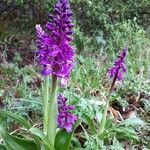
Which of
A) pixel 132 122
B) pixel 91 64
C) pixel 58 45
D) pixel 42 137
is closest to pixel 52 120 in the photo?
pixel 42 137

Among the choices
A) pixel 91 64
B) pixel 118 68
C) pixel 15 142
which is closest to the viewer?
pixel 15 142

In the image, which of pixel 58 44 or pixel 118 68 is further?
pixel 118 68

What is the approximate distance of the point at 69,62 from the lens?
3.15m

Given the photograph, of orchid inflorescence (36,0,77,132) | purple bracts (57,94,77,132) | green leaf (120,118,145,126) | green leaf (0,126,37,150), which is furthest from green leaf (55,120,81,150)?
green leaf (120,118,145,126)

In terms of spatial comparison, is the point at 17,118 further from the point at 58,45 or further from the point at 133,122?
the point at 133,122

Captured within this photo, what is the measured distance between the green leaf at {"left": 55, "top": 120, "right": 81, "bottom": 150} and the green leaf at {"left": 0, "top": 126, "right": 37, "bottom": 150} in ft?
0.67

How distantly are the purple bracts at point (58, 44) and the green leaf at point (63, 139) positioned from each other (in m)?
0.55

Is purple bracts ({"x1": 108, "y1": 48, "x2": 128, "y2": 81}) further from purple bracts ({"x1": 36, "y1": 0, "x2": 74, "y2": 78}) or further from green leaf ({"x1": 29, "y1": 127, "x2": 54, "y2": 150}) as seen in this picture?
green leaf ({"x1": 29, "y1": 127, "x2": 54, "y2": 150})

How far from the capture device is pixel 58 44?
3.12m

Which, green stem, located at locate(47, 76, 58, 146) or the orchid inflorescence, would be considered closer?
the orchid inflorescence

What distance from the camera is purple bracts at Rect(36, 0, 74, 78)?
121 inches

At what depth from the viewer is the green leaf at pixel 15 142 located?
349cm

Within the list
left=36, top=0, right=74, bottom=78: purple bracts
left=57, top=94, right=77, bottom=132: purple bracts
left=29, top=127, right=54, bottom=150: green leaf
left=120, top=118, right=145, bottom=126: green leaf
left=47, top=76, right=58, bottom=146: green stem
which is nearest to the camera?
left=36, top=0, right=74, bottom=78: purple bracts

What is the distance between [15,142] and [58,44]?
916 millimetres
